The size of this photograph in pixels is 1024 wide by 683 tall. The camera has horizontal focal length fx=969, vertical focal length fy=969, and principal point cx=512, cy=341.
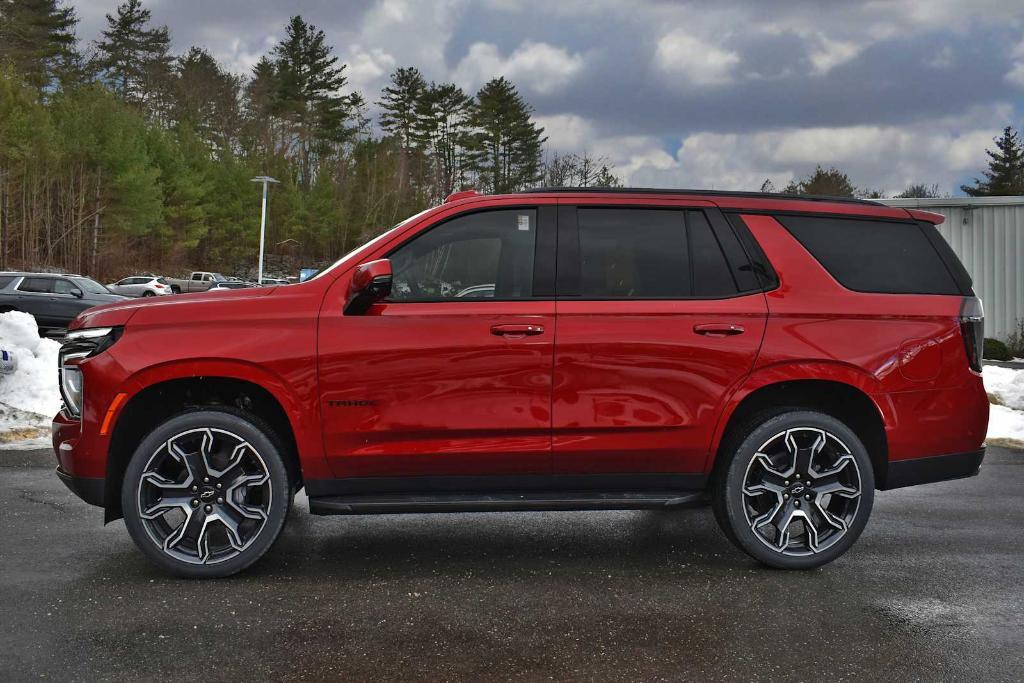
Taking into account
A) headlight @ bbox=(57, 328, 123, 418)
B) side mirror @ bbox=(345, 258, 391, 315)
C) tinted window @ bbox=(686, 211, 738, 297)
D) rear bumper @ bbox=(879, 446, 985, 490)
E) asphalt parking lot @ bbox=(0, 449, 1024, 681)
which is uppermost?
tinted window @ bbox=(686, 211, 738, 297)

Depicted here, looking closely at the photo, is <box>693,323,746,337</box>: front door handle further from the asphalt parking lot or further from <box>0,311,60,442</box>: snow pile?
<box>0,311,60,442</box>: snow pile

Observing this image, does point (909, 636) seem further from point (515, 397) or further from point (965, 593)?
point (515, 397)

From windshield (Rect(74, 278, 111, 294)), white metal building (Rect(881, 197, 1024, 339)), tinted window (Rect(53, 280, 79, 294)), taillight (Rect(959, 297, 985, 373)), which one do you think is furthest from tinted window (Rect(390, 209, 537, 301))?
tinted window (Rect(53, 280, 79, 294))

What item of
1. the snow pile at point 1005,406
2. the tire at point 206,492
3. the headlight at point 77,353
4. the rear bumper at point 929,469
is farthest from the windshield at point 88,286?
the rear bumper at point 929,469

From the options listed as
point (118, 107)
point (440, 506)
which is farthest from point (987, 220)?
point (118, 107)

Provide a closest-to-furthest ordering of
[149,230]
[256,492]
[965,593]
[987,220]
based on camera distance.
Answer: [965,593] → [256,492] → [987,220] → [149,230]

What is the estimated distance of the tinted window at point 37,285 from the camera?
23.1 m

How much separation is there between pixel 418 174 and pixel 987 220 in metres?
60.8

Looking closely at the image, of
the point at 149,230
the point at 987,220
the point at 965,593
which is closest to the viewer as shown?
the point at 965,593

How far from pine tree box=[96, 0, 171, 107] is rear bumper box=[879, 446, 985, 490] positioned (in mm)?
76907

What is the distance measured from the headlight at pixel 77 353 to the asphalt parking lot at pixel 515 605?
2.83 feet

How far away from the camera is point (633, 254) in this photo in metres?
4.87

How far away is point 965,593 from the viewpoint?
448 cm

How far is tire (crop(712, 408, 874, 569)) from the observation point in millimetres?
4801
